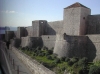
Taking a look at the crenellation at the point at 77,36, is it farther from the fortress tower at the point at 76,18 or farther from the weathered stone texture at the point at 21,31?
the weathered stone texture at the point at 21,31

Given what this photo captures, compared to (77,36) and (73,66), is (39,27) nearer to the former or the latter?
(77,36)

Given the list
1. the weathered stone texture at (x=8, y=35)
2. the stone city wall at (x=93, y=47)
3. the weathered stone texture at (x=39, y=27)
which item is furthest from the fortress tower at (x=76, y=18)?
the weathered stone texture at (x=8, y=35)

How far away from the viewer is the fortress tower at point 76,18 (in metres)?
15.1

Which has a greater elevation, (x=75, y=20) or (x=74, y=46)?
(x=75, y=20)

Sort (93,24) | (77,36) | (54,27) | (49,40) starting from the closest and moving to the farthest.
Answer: (77,36) < (93,24) < (49,40) < (54,27)

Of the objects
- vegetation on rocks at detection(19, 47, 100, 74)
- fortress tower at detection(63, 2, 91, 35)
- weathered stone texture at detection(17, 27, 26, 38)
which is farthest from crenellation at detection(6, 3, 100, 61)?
weathered stone texture at detection(17, 27, 26, 38)

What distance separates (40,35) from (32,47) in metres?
2.31

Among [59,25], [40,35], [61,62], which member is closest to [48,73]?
[61,62]

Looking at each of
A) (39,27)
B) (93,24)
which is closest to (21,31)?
(39,27)

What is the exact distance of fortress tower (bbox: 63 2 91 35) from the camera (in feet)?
49.5

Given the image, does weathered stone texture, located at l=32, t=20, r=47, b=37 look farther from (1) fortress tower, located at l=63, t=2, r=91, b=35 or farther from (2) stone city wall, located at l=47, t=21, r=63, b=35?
(1) fortress tower, located at l=63, t=2, r=91, b=35

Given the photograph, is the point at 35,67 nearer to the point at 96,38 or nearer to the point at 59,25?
the point at 96,38

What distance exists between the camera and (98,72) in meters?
9.41

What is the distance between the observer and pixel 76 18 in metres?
15.2
